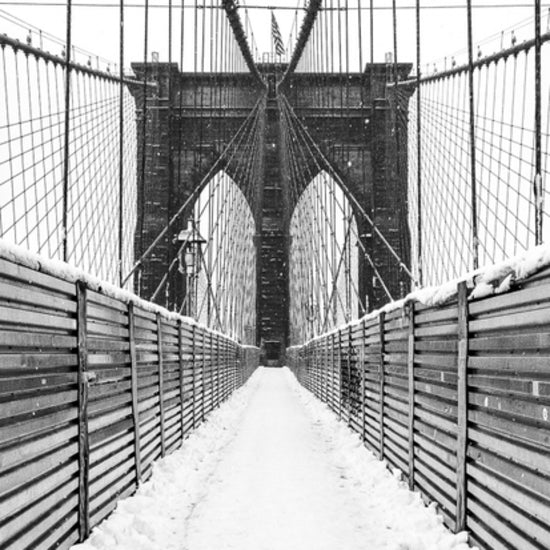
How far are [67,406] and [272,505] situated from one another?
1.63 meters

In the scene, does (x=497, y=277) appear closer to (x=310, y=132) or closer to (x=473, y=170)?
(x=473, y=170)

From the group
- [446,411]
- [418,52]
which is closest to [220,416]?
[418,52]

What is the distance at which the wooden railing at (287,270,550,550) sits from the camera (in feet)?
7.37

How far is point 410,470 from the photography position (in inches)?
163

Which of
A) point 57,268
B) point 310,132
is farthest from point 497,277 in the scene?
point 310,132

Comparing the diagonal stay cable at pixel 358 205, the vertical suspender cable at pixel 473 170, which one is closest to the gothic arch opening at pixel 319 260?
the diagonal stay cable at pixel 358 205

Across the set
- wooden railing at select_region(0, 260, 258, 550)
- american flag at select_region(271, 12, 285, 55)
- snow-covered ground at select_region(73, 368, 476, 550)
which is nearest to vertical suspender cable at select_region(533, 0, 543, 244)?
snow-covered ground at select_region(73, 368, 476, 550)

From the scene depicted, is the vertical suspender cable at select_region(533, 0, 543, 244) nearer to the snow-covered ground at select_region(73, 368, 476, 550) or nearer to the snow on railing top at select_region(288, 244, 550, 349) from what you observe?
the snow on railing top at select_region(288, 244, 550, 349)

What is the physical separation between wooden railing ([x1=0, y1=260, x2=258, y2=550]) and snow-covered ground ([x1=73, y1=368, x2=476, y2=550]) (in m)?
0.17

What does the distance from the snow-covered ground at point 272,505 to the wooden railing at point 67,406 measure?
0.17m

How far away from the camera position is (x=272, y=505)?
164 inches

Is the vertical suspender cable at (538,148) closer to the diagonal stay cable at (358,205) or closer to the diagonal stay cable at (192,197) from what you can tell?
the diagonal stay cable at (358,205)

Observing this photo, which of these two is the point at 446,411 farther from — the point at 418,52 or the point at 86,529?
the point at 418,52

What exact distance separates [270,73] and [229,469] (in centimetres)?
3047
